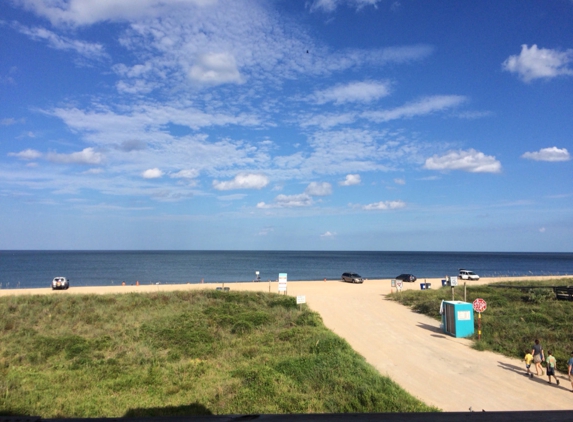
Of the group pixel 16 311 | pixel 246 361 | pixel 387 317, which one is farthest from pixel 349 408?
pixel 16 311

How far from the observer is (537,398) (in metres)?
14.4

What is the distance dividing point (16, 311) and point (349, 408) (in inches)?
1018

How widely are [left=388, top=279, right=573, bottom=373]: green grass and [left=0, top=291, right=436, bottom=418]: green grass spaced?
29.7 ft

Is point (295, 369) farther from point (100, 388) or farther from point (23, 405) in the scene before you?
point (23, 405)

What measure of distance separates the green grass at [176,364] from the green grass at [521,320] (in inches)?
356

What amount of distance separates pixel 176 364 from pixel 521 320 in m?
20.7

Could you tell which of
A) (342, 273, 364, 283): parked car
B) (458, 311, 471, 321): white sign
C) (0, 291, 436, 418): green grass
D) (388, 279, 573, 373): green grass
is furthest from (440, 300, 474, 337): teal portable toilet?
(342, 273, 364, 283): parked car

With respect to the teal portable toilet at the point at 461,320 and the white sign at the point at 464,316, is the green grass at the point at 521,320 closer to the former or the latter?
the teal portable toilet at the point at 461,320

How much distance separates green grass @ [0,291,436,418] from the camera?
1193 cm

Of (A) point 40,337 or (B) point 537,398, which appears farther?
(A) point 40,337

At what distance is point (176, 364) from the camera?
55.1ft

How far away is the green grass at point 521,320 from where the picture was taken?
805 inches

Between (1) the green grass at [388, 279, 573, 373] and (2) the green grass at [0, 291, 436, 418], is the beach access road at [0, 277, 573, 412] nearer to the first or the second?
(1) the green grass at [388, 279, 573, 373]

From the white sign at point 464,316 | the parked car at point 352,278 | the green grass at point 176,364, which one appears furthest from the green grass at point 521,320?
the parked car at point 352,278
